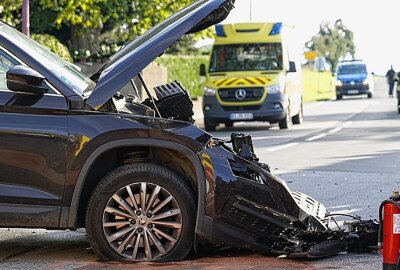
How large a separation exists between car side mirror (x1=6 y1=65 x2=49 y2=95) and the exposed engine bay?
92cm

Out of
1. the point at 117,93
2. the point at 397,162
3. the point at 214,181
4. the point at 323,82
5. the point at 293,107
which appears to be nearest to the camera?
the point at 214,181

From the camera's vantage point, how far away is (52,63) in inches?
302

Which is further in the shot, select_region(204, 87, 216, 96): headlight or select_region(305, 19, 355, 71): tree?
select_region(305, 19, 355, 71): tree

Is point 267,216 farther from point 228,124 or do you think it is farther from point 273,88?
point 228,124

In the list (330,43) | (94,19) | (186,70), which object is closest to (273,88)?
(94,19)

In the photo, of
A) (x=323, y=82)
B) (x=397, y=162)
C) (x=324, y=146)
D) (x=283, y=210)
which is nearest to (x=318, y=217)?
(x=283, y=210)

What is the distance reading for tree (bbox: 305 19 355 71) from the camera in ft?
382

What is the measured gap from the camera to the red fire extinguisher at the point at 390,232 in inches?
Result: 227

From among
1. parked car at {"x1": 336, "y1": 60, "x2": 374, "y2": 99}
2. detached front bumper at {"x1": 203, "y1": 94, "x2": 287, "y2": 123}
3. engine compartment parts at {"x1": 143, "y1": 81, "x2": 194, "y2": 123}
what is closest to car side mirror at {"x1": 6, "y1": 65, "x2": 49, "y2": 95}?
engine compartment parts at {"x1": 143, "y1": 81, "x2": 194, "y2": 123}

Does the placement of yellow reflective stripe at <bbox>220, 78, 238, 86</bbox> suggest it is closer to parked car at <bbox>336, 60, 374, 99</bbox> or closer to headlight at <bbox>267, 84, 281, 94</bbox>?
headlight at <bbox>267, 84, 281, 94</bbox>

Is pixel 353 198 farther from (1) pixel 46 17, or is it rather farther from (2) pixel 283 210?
(1) pixel 46 17

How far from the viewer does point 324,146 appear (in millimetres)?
20422

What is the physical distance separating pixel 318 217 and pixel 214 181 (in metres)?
1.16

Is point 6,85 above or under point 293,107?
above
